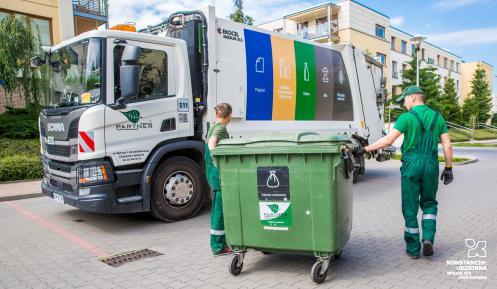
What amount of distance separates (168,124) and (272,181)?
251 cm

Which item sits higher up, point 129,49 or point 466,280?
point 129,49

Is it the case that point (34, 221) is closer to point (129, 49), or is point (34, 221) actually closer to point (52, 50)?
point (52, 50)

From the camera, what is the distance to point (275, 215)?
3.63 meters

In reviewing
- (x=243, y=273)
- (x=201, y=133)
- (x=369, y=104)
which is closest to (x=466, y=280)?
(x=243, y=273)

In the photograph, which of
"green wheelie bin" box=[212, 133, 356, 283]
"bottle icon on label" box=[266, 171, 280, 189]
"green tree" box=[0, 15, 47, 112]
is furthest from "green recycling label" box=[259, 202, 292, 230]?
"green tree" box=[0, 15, 47, 112]

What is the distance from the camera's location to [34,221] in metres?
6.21

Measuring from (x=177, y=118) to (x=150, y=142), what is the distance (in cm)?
53

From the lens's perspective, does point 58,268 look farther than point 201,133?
No

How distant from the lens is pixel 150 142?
217 inches

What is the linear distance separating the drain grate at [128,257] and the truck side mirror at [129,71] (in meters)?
1.92

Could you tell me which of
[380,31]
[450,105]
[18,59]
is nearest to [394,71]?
[380,31]

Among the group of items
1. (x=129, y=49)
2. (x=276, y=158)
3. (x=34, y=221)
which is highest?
(x=129, y=49)

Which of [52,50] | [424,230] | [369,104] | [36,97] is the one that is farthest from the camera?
[36,97]

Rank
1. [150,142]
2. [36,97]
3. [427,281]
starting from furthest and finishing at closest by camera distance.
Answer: [36,97] → [150,142] → [427,281]
